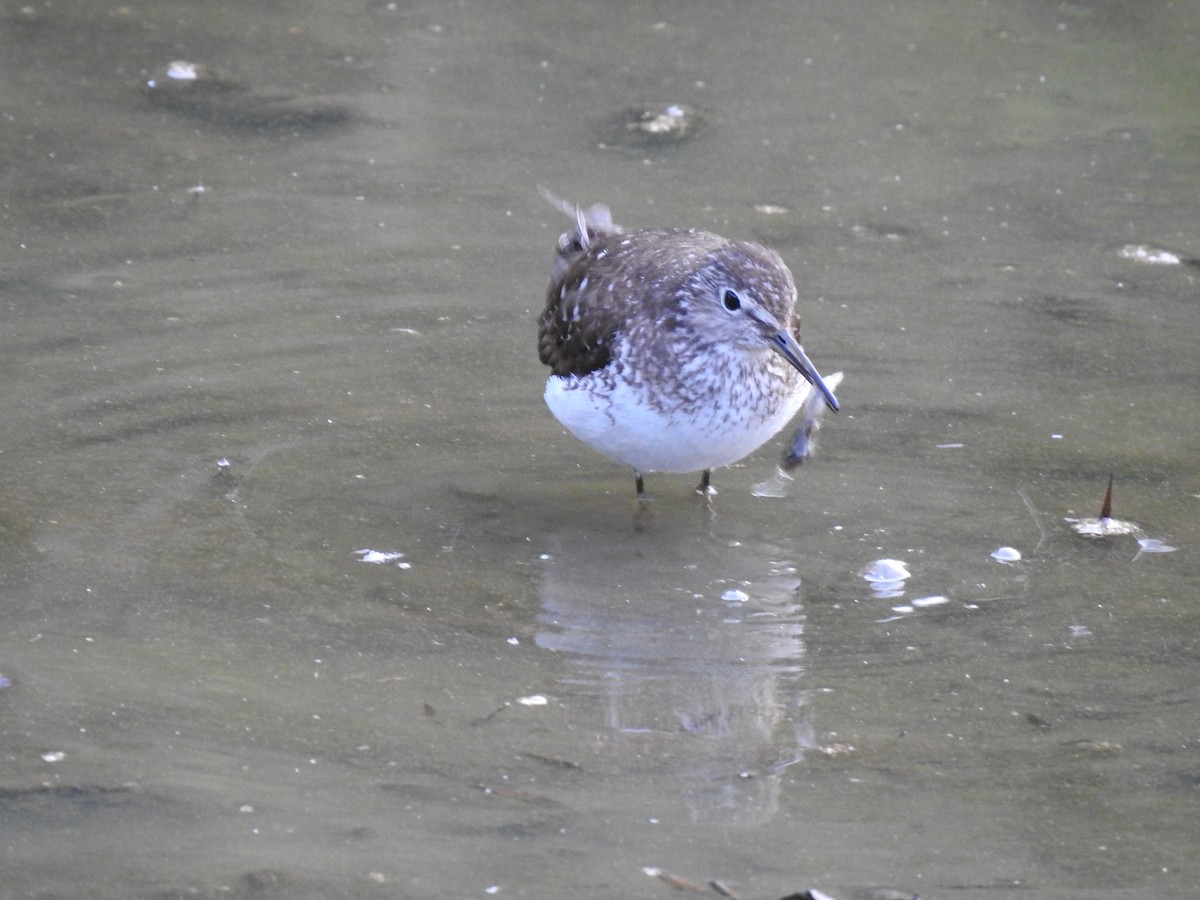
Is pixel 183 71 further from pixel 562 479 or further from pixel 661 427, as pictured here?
pixel 661 427

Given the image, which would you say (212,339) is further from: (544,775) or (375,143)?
(544,775)

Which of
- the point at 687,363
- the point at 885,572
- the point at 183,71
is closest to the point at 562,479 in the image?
the point at 687,363

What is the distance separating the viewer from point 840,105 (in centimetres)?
845

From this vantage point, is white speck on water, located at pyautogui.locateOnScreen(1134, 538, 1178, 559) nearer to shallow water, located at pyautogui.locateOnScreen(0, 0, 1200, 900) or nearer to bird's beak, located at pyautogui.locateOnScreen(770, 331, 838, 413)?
shallow water, located at pyautogui.locateOnScreen(0, 0, 1200, 900)

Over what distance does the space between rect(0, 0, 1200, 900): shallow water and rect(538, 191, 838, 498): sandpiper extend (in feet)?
1.19

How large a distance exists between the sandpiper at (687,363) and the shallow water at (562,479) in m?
0.36

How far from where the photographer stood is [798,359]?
483cm

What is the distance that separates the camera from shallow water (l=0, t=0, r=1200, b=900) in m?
3.60

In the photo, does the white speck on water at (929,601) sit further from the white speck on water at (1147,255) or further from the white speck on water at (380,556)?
the white speck on water at (1147,255)

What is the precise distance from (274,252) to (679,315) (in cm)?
244

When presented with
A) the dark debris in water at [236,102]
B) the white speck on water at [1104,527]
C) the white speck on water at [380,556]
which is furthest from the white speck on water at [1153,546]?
the dark debris in water at [236,102]

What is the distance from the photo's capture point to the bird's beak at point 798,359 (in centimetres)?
480

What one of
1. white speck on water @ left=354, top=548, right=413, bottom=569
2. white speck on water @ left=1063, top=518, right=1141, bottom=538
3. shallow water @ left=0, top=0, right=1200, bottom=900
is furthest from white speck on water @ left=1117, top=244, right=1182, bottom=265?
white speck on water @ left=354, top=548, right=413, bottom=569

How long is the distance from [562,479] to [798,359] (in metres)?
1.02
